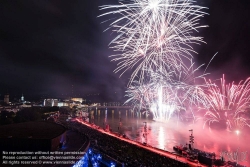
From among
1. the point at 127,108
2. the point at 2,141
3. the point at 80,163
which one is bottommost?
the point at 127,108

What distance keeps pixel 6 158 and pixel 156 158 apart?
8362 mm

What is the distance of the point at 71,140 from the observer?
1313cm

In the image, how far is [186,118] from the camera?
65250mm

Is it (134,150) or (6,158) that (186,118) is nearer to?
(134,150)

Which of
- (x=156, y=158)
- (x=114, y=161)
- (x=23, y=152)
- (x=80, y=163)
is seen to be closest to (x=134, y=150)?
(x=156, y=158)

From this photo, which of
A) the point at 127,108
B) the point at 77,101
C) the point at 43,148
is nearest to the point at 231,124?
the point at 43,148

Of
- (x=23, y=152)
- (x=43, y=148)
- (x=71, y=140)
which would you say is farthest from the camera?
(x=71, y=140)

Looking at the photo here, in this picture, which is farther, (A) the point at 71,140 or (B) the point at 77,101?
(B) the point at 77,101

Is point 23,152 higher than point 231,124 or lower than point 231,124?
higher

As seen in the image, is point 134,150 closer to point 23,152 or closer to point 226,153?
point 23,152

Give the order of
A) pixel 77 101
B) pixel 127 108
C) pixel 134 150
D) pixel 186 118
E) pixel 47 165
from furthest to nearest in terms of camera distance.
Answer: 1. pixel 77 101
2. pixel 127 108
3. pixel 186 118
4. pixel 134 150
5. pixel 47 165

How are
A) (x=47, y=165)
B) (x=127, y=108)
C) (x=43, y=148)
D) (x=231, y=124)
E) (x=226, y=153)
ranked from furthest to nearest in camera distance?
1. (x=127, y=108)
2. (x=231, y=124)
3. (x=226, y=153)
4. (x=43, y=148)
5. (x=47, y=165)

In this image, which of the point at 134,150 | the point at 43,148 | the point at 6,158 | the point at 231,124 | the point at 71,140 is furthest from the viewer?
the point at 231,124

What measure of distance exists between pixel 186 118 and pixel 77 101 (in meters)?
87.8
